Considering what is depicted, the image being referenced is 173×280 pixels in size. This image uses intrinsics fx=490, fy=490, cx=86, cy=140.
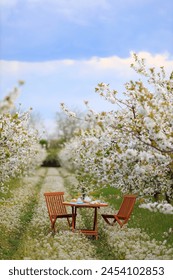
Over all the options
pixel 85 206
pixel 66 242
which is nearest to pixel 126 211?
pixel 85 206

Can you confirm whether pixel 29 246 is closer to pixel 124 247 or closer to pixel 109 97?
pixel 124 247

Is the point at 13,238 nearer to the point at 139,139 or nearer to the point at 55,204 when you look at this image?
the point at 55,204

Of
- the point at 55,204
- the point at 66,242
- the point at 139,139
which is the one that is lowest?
the point at 66,242

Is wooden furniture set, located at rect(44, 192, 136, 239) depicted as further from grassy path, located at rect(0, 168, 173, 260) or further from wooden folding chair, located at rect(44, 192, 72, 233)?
grassy path, located at rect(0, 168, 173, 260)

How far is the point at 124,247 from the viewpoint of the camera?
493 inches

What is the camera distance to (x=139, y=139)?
11.2 m

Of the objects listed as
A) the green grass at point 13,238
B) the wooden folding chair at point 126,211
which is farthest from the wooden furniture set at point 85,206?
the green grass at point 13,238

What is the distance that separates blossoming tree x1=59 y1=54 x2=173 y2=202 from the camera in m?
10.4

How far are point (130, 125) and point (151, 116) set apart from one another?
188cm

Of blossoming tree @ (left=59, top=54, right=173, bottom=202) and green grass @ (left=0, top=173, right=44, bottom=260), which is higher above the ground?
blossoming tree @ (left=59, top=54, right=173, bottom=202)

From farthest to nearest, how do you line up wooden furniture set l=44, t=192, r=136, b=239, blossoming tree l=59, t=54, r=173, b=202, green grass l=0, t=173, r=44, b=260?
wooden furniture set l=44, t=192, r=136, b=239 < green grass l=0, t=173, r=44, b=260 < blossoming tree l=59, t=54, r=173, b=202

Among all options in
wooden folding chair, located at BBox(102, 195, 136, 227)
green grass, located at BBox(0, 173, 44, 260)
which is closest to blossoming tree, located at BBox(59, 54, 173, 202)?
wooden folding chair, located at BBox(102, 195, 136, 227)

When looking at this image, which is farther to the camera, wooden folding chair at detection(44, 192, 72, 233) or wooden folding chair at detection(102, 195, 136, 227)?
wooden folding chair at detection(44, 192, 72, 233)
